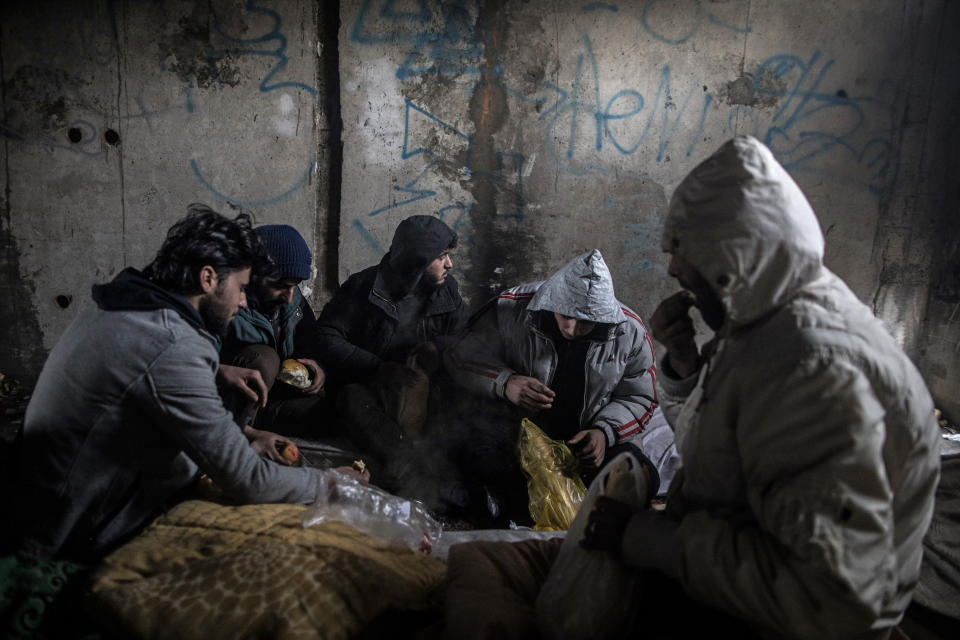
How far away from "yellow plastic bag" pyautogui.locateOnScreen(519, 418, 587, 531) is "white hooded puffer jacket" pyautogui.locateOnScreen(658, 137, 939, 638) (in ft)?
5.03

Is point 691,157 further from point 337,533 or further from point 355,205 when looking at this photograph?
point 337,533

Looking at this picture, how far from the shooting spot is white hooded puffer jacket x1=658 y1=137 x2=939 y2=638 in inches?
46.2

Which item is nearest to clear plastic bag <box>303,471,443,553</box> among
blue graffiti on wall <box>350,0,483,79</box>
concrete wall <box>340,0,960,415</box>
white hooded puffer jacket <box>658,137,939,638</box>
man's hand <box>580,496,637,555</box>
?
man's hand <box>580,496,637,555</box>

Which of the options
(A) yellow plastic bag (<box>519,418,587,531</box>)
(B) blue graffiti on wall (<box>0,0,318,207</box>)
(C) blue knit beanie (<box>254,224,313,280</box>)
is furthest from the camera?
(B) blue graffiti on wall (<box>0,0,318,207</box>)

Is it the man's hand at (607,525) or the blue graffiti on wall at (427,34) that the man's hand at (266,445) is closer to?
the man's hand at (607,525)

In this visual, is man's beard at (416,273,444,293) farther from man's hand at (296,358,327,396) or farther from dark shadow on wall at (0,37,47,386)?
dark shadow on wall at (0,37,47,386)

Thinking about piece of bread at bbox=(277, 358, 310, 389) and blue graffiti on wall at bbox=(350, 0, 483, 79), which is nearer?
piece of bread at bbox=(277, 358, 310, 389)

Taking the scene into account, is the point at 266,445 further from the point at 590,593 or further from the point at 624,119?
the point at 624,119

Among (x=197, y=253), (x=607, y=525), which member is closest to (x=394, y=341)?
(x=197, y=253)

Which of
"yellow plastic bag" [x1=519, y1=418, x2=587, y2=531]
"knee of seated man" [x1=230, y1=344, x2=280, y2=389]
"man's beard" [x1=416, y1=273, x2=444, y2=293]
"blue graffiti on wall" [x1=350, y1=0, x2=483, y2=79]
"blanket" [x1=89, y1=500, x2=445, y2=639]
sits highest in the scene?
"blue graffiti on wall" [x1=350, y1=0, x2=483, y2=79]

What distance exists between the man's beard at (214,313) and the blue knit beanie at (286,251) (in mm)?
1172

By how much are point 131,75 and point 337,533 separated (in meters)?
4.38

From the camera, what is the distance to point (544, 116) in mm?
5000

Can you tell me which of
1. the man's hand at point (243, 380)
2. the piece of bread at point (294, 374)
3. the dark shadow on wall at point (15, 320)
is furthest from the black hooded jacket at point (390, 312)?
the dark shadow on wall at point (15, 320)
